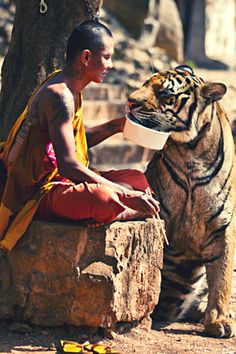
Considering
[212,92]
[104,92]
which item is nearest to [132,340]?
[212,92]

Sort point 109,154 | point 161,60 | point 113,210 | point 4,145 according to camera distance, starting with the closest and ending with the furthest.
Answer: point 113,210, point 4,145, point 109,154, point 161,60

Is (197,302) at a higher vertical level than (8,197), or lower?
lower

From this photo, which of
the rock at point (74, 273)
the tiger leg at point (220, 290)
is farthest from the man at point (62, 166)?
the tiger leg at point (220, 290)

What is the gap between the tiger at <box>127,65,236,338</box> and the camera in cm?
596

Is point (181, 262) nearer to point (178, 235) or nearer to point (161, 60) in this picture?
point (178, 235)

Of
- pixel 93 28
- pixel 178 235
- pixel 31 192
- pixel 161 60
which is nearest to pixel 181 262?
pixel 178 235

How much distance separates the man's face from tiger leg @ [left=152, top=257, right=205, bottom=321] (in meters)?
1.58

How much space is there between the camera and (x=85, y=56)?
535 cm

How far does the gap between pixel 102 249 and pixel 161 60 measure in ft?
40.6

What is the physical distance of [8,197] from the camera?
5.36 meters

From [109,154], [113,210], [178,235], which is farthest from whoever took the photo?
[109,154]

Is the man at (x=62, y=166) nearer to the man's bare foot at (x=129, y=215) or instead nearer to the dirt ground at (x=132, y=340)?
the man's bare foot at (x=129, y=215)

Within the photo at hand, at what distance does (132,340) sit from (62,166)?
47.0 inches

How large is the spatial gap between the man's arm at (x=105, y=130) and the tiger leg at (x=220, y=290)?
3.16 feet
